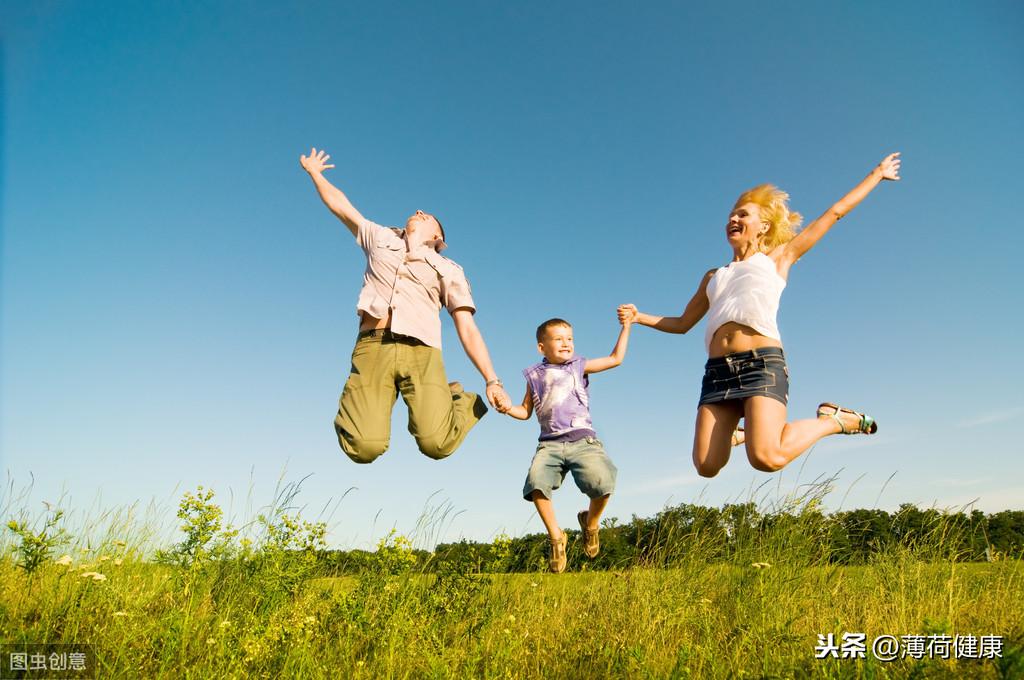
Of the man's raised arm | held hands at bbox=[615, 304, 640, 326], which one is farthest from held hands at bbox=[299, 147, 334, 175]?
held hands at bbox=[615, 304, 640, 326]

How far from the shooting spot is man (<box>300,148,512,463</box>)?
5.51 m

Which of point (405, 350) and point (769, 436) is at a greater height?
point (405, 350)

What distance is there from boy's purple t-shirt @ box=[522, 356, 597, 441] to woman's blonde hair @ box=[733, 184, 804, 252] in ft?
6.45

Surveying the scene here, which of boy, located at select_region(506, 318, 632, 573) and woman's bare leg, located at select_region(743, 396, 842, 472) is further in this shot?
boy, located at select_region(506, 318, 632, 573)

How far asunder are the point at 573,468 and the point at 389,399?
5.64 feet

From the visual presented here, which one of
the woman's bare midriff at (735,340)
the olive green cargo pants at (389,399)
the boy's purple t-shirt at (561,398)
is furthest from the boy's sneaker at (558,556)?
the woman's bare midriff at (735,340)

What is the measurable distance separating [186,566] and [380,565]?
1128 millimetres

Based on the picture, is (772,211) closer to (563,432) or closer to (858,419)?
(858,419)

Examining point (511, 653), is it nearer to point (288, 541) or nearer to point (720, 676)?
point (720, 676)

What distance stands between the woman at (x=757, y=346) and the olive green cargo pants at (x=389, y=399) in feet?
6.77

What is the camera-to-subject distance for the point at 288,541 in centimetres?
425

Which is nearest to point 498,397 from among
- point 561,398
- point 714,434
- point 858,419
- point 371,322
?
point 561,398

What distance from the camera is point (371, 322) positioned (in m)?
5.68

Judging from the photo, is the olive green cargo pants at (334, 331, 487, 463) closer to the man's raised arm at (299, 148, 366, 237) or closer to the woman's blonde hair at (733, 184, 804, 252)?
the man's raised arm at (299, 148, 366, 237)
